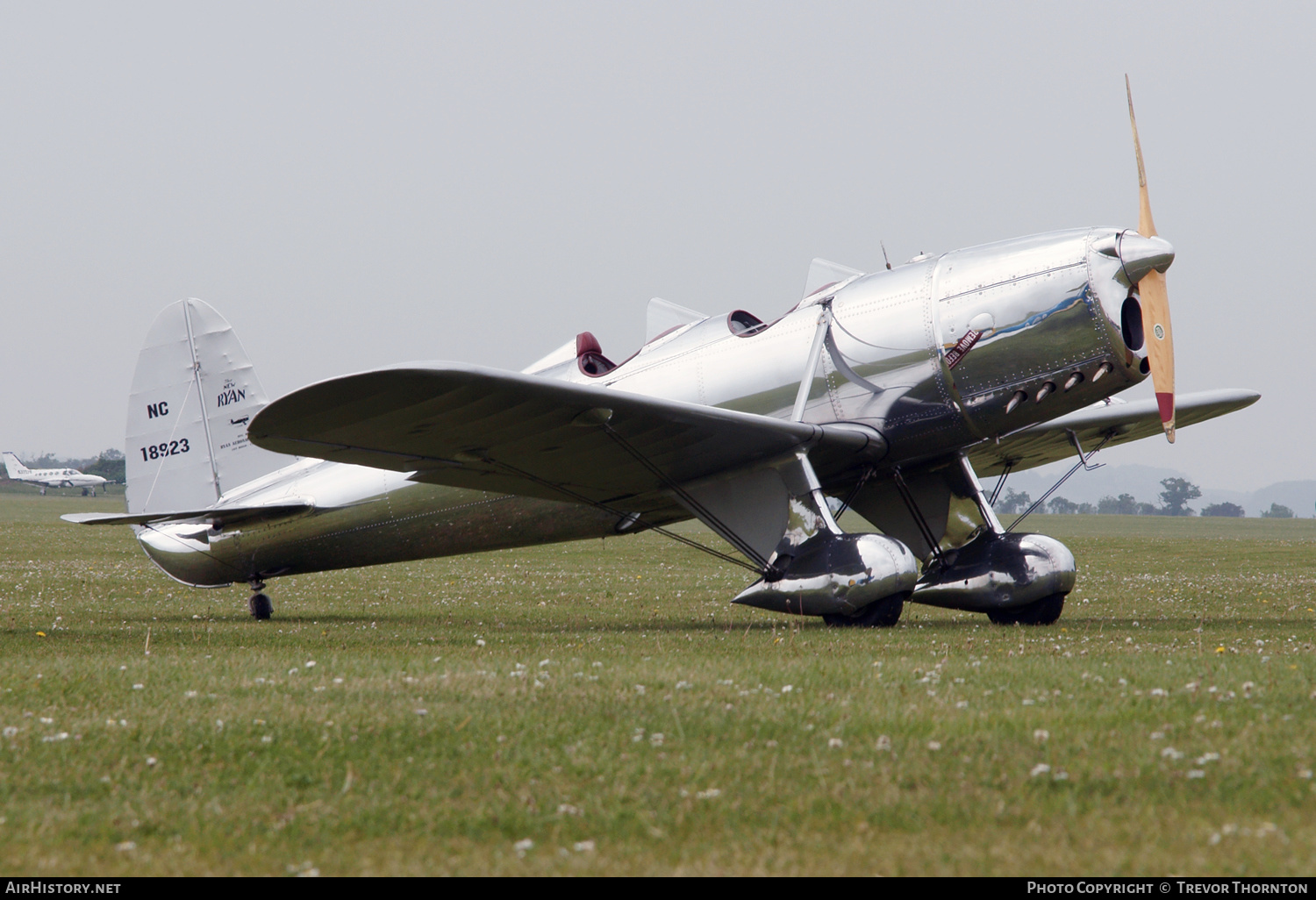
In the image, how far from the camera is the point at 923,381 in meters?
11.0

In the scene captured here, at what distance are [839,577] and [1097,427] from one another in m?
5.00

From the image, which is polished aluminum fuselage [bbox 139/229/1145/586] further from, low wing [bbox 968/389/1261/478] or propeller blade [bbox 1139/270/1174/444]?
low wing [bbox 968/389/1261/478]

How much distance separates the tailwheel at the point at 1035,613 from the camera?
11.5 meters

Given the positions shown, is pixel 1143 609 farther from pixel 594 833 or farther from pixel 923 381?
pixel 594 833

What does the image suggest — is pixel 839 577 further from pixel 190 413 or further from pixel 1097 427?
pixel 190 413

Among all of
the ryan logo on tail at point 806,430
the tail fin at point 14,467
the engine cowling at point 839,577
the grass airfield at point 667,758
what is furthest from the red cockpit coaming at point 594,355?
the tail fin at point 14,467

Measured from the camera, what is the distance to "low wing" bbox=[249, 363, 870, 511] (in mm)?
8938

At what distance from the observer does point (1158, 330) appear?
34.8 feet

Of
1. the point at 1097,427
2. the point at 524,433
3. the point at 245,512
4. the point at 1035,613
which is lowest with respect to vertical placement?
the point at 1035,613

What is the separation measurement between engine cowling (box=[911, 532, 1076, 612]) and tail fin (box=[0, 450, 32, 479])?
121343mm

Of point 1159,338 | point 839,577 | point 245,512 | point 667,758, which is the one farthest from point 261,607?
point 667,758

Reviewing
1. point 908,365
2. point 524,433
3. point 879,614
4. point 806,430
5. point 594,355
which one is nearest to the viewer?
point 524,433

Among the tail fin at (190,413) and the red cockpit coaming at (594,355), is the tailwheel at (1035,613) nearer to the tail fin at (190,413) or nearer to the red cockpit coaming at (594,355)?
the red cockpit coaming at (594,355)
